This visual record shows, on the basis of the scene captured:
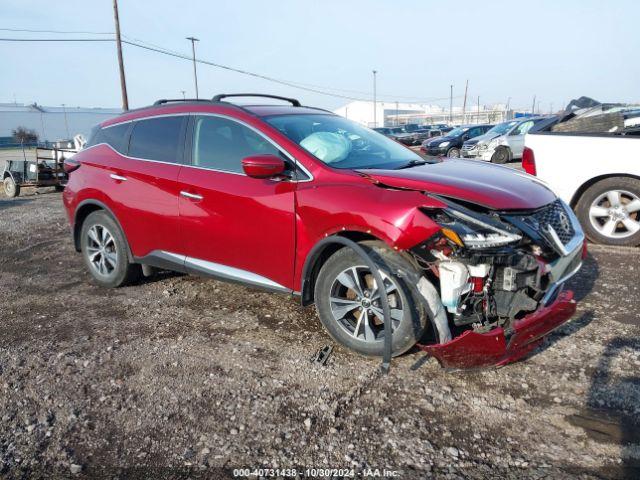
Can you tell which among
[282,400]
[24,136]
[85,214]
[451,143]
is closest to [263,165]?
[282,400]

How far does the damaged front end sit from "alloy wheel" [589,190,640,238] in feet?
10.8

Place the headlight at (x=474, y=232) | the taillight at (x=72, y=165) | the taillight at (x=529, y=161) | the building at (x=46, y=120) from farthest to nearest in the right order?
the building at (x=46, y=120) < the taillight at (x=529, y=161) < the taillight at (x=72, y=165) < the headlight at (x=474, y=232)

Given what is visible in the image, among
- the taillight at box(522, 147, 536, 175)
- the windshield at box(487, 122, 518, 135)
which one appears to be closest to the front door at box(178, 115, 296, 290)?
the taillight at box(522, 147, 536, 175)

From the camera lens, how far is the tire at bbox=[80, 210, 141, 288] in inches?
190

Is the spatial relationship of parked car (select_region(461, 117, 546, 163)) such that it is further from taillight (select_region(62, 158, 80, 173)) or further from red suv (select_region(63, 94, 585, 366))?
taillight (select_region(62, 158, 80, 173))

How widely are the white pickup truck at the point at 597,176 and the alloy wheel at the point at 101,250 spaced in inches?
192

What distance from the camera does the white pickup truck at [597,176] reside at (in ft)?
18.7

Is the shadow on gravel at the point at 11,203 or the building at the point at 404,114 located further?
the building at the point at 404,114

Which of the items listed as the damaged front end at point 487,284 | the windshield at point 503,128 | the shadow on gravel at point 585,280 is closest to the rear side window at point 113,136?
the damaged front end at point 487,284

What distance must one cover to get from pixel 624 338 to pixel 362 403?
2.07 metres

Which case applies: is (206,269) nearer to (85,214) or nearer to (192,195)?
(192,195)

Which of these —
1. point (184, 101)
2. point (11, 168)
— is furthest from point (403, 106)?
point (184, 101)

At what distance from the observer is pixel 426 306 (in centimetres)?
298

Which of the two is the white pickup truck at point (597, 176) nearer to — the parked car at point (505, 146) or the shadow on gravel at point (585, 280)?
the shadow on gravel at point (585, 280)
